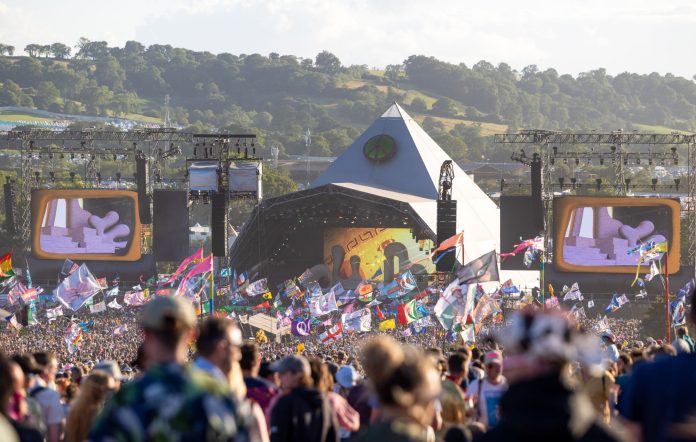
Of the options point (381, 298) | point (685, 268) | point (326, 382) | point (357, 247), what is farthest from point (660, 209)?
point (326, 382)

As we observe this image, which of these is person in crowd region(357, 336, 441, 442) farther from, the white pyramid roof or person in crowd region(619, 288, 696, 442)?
the white pyramid roof

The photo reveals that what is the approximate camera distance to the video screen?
6022cm

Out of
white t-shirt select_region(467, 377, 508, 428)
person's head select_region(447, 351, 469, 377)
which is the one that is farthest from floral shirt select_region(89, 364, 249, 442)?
person's head select_region(447, 351, 469, 377)

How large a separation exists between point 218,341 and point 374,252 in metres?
53.6

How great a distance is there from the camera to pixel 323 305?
42.4 m

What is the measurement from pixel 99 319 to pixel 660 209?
1890 cm

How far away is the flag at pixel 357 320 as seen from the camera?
38025 millimetres

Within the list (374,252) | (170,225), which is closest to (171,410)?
(170,225)

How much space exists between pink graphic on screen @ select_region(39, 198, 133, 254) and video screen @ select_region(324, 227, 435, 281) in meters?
8.35

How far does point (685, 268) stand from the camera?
5212 centimetres

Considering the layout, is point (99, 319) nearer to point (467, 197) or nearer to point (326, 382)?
point (467, 197)

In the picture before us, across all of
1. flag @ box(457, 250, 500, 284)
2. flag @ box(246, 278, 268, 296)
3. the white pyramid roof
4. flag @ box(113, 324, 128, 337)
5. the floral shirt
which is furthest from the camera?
the white pyramid roof

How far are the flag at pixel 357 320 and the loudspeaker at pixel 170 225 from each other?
1644 centimetres

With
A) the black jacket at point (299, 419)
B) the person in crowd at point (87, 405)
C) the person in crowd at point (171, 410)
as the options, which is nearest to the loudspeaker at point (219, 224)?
the person in crowd at point (87, 405)
